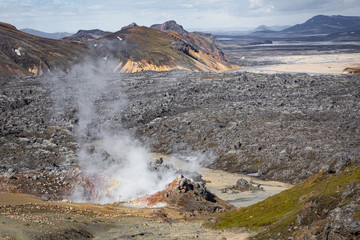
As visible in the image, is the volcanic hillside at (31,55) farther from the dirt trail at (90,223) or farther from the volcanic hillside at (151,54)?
the dirt trail at (90,223)

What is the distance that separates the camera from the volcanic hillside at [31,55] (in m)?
133

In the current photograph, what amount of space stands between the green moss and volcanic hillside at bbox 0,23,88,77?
11139 cm

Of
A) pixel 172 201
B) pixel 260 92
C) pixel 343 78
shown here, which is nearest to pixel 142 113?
pixel 260 92

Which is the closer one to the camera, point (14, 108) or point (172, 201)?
point (172, 201)

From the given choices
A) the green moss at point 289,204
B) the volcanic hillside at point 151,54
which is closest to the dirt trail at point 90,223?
the green moss at point 289,204

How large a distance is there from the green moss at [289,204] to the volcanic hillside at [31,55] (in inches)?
4385

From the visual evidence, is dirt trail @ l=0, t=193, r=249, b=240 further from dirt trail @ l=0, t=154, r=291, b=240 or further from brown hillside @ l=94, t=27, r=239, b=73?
brown hillside @ l=94, t=27, r=239, b=73

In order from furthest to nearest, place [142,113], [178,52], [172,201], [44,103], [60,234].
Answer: [178,52]
[44,103]
[142,113]
[172,201]
[60,234]

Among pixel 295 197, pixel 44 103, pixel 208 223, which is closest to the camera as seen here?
pixel 295 197

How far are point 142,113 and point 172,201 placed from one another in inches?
1864

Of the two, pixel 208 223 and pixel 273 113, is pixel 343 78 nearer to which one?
pixel 273 113

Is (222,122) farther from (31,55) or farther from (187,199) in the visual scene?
(31,55)

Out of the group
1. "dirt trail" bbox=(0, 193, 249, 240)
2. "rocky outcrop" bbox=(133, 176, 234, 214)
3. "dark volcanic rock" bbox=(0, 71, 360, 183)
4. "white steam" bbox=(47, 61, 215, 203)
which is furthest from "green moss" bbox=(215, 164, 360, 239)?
"white steam" bbox=(47, 61, 215, 203)

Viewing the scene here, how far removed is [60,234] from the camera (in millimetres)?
26625
